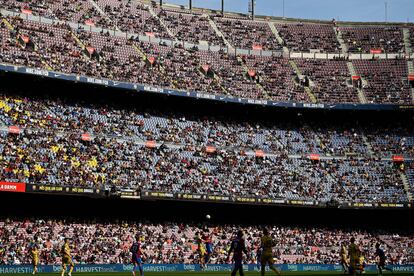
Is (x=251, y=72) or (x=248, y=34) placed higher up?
(x=248, y=34)

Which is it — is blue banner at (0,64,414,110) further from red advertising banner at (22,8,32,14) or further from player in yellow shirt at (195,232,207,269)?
player in yellow shirt at (195,232,207,269)

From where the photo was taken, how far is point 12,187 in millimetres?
61125

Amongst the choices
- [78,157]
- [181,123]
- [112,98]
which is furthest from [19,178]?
[181,123]

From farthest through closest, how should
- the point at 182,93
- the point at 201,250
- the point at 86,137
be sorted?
the point at 182,93
the point at 86,137
the point at 201,250

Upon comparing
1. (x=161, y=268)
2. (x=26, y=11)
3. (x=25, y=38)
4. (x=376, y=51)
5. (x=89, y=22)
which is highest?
(x=89, y=22)

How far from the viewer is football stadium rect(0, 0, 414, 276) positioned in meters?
65.6

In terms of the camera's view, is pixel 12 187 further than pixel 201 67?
No

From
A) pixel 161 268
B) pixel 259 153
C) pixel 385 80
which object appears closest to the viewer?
pixel 161 268

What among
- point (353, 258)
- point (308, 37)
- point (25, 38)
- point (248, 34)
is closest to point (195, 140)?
point (25, 38)

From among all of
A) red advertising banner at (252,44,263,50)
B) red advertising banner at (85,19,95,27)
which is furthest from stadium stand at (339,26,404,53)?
red advertising banner at (85,19,95,27)

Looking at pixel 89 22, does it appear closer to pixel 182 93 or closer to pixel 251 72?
pixel 182 93

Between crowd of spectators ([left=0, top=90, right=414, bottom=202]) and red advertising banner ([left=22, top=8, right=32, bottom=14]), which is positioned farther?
red advertising banner ([left=22, top=8, right=32, bottom=14])

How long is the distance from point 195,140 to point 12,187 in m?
26.3

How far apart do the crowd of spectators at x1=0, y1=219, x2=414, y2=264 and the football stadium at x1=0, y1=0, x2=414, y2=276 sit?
18cm
